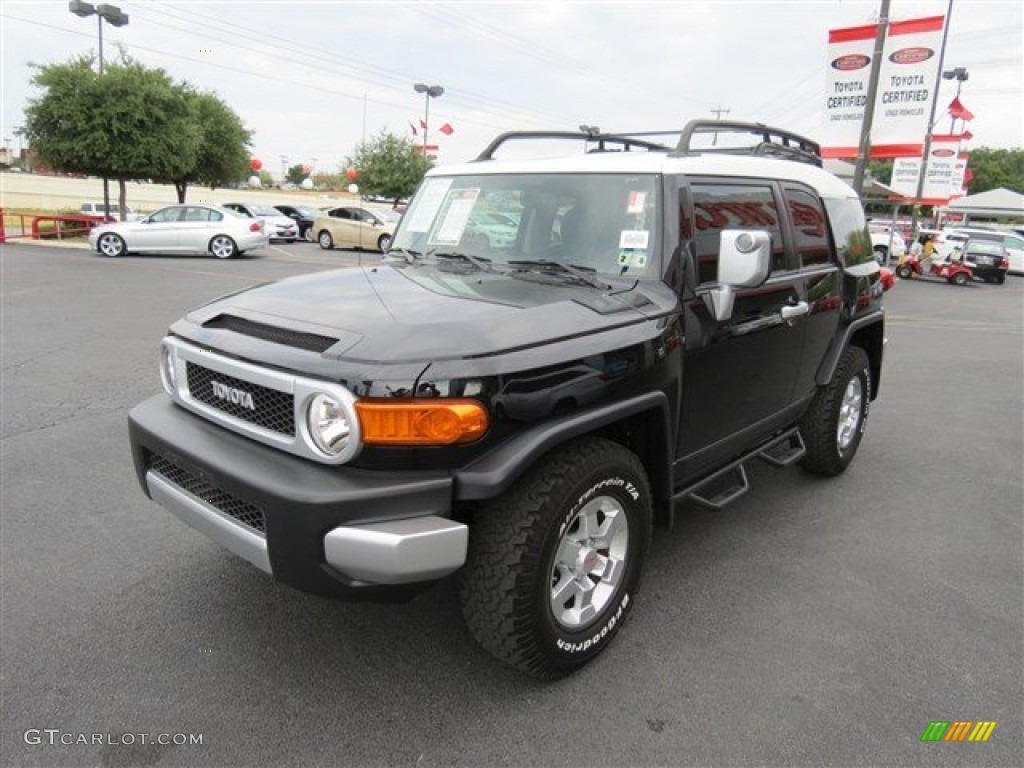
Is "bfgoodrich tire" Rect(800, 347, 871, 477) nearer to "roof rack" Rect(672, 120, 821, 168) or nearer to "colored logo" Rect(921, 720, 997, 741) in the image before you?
"roof rack" Rect(672, 120, 821, 168)

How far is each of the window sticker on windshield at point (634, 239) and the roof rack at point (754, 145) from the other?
44 cm

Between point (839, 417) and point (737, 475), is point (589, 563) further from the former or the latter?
point (839, 417)

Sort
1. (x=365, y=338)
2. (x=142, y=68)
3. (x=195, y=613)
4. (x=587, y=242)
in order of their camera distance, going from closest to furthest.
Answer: (x=365, y=338)
(x=195, y=613)
(x=587, y=242)
(x=142, y=68)

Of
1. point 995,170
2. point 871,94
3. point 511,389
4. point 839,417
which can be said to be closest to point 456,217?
point 511,389

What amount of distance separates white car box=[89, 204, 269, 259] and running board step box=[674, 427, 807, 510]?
17465 mm

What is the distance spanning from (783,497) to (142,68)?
25.9 m

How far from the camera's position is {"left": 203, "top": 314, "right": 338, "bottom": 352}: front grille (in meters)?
2.43

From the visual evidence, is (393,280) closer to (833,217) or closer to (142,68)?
(833,217)

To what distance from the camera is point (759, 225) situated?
3643 millimetres

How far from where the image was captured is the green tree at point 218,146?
29.5m

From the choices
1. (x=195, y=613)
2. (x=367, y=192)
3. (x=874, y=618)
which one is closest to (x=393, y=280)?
(x=195, y=613)

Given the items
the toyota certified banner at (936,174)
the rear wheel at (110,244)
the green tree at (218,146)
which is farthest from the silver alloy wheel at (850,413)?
the green tree at (218,146)

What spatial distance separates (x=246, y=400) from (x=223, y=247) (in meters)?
18.3

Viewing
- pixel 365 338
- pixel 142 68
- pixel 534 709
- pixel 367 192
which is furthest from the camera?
pixel 367 192
